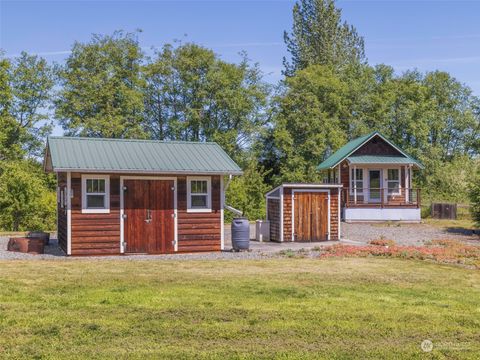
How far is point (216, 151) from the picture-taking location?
2034 cm

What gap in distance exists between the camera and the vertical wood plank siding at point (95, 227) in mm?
17531

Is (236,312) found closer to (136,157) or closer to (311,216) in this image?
(136,157)

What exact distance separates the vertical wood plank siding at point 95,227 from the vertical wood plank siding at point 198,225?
2.02 m

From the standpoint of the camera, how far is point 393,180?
36.0m

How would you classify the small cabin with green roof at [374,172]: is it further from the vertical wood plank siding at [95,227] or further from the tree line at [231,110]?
the vertical wood plank siding at [95,227]

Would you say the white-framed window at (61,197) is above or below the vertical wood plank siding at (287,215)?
above

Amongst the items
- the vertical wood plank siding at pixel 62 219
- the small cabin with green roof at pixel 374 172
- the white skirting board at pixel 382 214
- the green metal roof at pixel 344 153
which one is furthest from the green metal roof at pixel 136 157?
the small cabin with green roof at pixel 374 172

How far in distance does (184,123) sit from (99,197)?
83.4 ft

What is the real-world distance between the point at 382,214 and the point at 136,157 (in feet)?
63.7

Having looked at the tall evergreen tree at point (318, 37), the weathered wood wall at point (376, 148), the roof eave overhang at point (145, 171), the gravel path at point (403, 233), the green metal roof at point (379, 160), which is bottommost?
the gravel path at point (403, 233)

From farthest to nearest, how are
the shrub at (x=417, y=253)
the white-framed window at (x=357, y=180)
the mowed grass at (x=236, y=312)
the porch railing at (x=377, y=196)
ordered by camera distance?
1. the white-framed window at (x=357, y=180)
2. the porch railing at (x=377, y=196)
3. the shrub at (x=417, y=253)
4. the mowed grass at (x=236, y=312)

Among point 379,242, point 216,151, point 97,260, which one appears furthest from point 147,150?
point 379,242

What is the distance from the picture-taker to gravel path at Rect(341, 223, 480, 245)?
24234 mm

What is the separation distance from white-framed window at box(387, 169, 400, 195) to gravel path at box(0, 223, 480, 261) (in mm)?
4191
